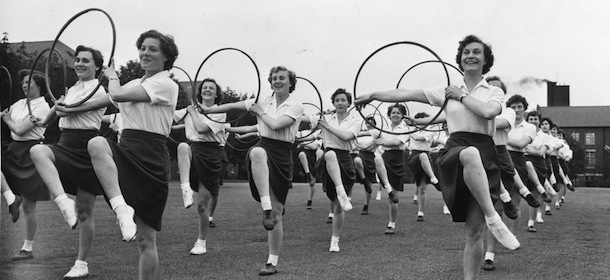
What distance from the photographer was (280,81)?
339 inches

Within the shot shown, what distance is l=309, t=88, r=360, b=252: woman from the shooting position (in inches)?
416

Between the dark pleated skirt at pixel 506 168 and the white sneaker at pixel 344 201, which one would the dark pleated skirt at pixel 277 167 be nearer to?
the white sneaker at pixel 344 201

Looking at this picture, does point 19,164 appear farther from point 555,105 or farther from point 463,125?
point 555,105

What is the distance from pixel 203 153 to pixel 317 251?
2469mm

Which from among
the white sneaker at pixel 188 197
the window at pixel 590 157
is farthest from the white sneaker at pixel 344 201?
the window at pixel 590 157

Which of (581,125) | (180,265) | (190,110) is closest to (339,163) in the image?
(190,110)

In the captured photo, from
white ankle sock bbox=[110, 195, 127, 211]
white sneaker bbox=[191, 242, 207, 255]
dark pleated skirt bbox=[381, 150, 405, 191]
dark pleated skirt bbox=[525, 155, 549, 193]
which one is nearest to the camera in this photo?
white ankle sock bbox=[110, 195, 127, 211]

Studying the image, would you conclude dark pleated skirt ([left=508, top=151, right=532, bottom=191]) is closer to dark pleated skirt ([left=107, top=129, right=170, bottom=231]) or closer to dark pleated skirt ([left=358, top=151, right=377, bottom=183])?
dark pleated skirt ([left=358, top=151, right=377, bottom=183])

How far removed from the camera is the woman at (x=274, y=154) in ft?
26.8

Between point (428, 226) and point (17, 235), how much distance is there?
7.76 m

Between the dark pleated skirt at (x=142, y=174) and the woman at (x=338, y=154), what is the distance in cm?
453

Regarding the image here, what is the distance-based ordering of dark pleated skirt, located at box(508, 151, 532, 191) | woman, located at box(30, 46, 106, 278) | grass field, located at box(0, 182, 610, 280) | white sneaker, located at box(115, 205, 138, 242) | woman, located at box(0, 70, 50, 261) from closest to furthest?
white sneaker, located at box(115, 205, 138, 242)
woman, located at box(30, 46, 106, 278)
grass field, located at box(0, 182, 610, 280)
woman, located at box(0, 70, 50, 261)
dark pleated skirt, located at box(508, 151, 532, 191)

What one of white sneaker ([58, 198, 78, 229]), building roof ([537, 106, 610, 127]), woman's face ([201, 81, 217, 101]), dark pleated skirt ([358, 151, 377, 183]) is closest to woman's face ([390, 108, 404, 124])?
dark pleated skirt ([358, 151, 377, 183])

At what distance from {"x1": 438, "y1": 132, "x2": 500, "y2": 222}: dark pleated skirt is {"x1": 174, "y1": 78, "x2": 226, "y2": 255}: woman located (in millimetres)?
4761
